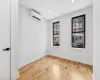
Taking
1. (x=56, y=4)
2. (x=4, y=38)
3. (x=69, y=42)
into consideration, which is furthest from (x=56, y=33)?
(x=4, y=38)

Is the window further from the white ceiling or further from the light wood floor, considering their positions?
the light wood floor

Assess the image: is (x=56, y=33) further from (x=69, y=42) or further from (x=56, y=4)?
(x=56, y=4)

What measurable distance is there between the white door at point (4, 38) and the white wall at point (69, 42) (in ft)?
10.6

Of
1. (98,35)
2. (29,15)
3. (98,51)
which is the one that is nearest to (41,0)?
(29,15)

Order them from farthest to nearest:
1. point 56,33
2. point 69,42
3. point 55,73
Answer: point 56,33 → point 69,42 → point 55,73

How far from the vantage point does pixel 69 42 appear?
420 cm

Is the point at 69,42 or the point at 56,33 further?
the point at 56,33

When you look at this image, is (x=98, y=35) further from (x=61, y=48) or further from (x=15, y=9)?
(x=61, y=48)

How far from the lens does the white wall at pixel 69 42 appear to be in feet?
11.0

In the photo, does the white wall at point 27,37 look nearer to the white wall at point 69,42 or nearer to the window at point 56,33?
the white wall at point 69,42

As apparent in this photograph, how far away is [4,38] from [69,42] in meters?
3.38

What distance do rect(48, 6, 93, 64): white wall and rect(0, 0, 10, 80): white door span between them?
3.22 meters

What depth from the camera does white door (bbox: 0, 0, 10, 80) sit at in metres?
1.51

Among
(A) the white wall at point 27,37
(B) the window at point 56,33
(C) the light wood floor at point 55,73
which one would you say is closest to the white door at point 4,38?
(C) the light wood floor at point 55,73
